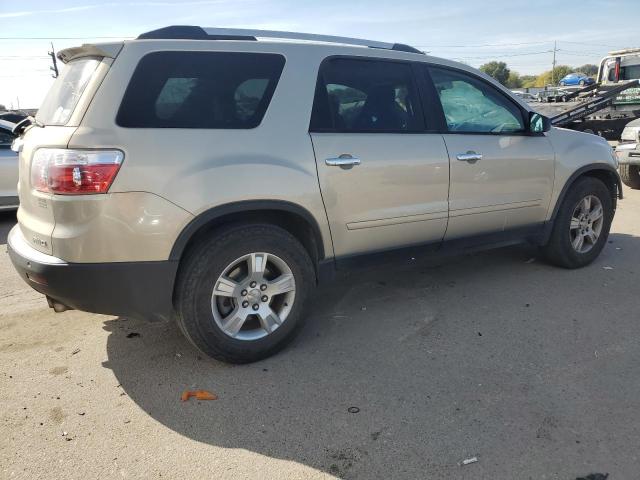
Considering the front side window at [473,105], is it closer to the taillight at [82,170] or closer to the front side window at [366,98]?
the front side window at [366,98]

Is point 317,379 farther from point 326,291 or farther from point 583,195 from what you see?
point 583,195

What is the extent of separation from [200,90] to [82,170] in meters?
0.81

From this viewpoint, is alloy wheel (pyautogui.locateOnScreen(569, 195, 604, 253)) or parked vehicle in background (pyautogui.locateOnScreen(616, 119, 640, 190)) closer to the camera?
alloy wheel (pyautogui.locateOnScreen(569, 195, 604, 253))

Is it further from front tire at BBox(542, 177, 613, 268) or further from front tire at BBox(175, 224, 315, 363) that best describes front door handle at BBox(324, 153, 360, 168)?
front tire at BBox(542, 177, 613, 268)

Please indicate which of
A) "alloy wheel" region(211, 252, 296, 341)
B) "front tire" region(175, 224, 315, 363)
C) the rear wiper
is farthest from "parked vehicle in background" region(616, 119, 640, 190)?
the rear wiper

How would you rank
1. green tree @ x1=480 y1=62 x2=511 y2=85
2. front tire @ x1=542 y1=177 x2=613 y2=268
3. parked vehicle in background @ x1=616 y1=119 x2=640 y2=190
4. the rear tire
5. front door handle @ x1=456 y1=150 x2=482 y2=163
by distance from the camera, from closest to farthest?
front door handle @ x1=456 y1=150 x2=482 y2=163 → front tire @ x1=542 y1=177 x2=613 y2=268 → parked vehicle in background @ x1=616 y1=119 x2=640 y2=190 → the rear tire → green tree @ x1=480 y1=62 x2=511 y2=85

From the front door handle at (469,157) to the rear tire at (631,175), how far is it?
6.38 metres

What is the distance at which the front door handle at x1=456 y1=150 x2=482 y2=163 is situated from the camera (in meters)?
4.06

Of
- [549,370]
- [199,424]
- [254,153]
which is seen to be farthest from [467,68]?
[199,424]

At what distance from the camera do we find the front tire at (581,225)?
195 inches

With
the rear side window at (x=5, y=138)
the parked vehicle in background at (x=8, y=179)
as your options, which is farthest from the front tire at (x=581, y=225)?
the rear side window at (x=5, y=138)

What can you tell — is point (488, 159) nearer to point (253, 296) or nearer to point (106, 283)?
point (253, 296)

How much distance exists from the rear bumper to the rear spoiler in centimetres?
114

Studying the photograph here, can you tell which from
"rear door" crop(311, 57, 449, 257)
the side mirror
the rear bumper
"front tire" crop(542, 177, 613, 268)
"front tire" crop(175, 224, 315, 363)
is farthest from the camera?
"front tire" crop(542, 177, 613, 268)
